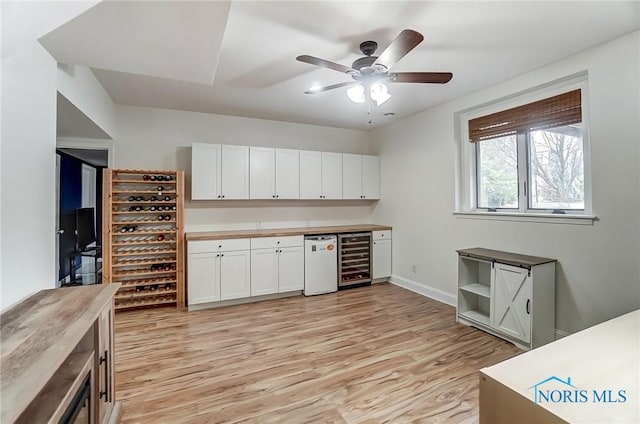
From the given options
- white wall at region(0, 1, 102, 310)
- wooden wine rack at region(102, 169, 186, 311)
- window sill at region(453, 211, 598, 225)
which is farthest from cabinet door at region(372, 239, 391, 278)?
white wall at region(0, 1, 102, 310)

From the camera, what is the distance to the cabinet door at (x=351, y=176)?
15.9 feet

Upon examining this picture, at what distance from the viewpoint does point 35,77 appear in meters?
1.71

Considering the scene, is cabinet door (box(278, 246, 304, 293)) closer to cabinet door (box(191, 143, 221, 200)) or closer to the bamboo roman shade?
cabinet door (box(191, 143, 221, 200))

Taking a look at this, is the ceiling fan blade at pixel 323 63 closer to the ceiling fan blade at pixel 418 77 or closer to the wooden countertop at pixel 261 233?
the ceiling fan blade at pixel 418 77

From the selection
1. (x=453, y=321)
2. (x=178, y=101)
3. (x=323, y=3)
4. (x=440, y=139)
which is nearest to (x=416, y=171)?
(x=440, y=139)

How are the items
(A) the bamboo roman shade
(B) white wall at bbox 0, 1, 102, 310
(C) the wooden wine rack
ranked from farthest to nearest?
(C) the wooden wine rack, (A) the bamboo roman shade, (B) white wall at bbox 0, 1, 102, 310

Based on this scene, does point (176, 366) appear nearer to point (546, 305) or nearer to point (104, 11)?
point (104, 11)

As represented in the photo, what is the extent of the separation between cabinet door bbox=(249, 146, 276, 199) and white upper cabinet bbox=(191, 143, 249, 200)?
2.8 inches

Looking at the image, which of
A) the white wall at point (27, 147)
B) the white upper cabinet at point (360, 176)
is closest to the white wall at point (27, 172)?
the white wall at point (27, 147)

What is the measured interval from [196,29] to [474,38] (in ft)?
6.61

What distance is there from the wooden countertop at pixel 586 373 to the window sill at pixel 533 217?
59.6 inches

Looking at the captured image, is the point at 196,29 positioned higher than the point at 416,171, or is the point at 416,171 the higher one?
the point at 196,29

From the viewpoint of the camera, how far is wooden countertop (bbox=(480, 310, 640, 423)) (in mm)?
891

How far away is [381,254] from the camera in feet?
15.6
